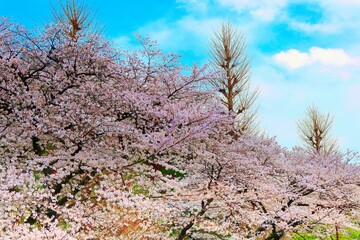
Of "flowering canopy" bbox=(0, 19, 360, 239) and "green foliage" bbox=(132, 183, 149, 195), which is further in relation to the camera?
"green foliage" bbox=(132, 183, 149, 195)

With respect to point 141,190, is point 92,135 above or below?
above

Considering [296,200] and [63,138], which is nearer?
[63,138]

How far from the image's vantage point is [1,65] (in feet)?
20.4

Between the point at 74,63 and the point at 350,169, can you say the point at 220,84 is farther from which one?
the point at 74,63

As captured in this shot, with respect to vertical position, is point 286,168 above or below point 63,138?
above

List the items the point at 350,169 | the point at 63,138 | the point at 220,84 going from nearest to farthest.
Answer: the point at 63,138 → the point at 350,169 → the point at 220,84

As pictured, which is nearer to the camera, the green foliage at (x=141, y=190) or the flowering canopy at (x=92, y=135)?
the flowering canopy at (x=92, y=135)

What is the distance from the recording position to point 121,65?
25.0ft

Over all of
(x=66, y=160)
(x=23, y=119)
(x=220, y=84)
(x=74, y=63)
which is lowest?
(x=66, y=160)

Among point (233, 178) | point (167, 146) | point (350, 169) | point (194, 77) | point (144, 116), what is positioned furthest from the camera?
point (350, 169)

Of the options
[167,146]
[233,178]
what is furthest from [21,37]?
[233,178]

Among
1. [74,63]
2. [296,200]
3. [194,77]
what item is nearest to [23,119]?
[74,63]

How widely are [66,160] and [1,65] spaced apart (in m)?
1.98

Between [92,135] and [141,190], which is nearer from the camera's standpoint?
[92,135]
